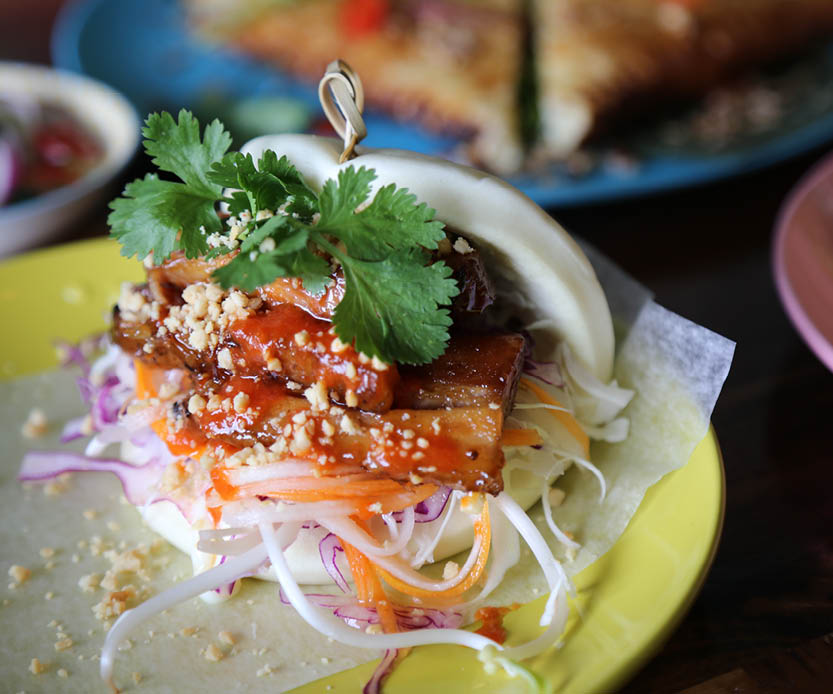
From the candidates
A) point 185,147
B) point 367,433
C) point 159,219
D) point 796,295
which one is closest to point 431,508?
point 367,433

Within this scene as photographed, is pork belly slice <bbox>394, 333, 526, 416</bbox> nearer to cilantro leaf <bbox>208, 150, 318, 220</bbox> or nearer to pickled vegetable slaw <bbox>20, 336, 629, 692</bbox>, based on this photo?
pickled vegetable slaw <bbox>20, 336, 629, 692</bbox>

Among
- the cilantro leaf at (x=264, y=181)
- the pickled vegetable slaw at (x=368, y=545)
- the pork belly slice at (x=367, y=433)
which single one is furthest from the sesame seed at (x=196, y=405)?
the cilantro leaf at (x=264, y=181)

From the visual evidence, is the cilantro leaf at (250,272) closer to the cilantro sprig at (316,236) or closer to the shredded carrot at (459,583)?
the cilantro sprig at (316,236)

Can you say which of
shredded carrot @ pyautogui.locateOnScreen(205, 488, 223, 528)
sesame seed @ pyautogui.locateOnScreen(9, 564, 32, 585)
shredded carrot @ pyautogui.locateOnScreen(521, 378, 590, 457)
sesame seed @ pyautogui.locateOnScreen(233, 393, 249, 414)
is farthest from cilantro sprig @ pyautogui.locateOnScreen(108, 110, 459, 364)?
sesame seed @ pyautogui.locateOnScreen(9, 564, 32, 585)

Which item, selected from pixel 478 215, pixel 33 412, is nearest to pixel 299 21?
pixel 33 412

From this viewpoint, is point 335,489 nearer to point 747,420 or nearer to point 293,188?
point 293,188

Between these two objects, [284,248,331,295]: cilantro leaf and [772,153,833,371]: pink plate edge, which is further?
[772,153,833,371]: pink plate edge
